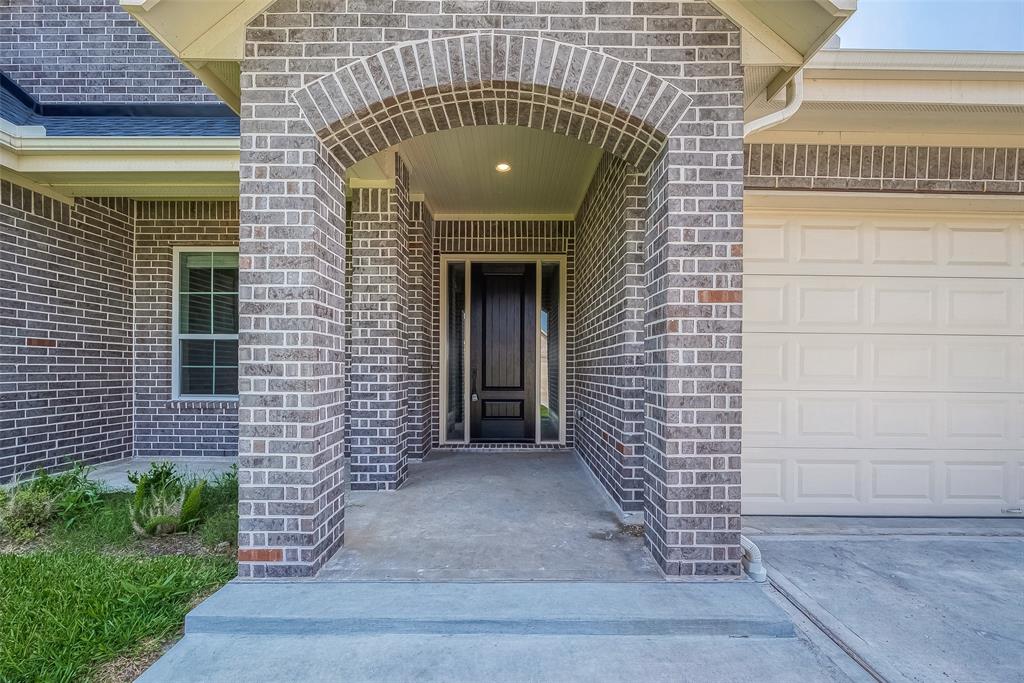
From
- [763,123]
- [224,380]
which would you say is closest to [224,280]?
[224,380]

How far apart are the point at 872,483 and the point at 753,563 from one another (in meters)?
1.83

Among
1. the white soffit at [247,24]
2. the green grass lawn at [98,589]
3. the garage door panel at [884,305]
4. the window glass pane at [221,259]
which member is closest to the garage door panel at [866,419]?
the garage door panel at [884,305]

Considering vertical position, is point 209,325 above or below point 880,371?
above

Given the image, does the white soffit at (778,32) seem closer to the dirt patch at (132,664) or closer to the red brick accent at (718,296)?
the red brick accent at (718,296)

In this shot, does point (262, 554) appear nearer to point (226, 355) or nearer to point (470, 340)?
point (226, 355)

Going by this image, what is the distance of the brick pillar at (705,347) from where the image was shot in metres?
2.65

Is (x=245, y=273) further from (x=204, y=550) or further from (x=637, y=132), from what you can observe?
(x=637, y=132)

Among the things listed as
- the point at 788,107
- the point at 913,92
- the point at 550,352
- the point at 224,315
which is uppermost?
the point at 913,92

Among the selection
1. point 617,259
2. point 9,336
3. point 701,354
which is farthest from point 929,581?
point 9,336

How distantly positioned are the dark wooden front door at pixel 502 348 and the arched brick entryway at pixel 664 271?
4007mm

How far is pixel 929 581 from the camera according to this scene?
9.20 feet

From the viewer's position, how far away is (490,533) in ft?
11.0

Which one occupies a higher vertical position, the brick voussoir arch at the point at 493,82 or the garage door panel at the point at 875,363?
the brick voussoir arch at the point at 493,82

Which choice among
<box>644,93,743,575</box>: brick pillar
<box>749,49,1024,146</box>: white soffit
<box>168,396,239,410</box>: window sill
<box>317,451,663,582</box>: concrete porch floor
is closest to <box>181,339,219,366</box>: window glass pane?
<box>168,396,239,410</box>: window sill
